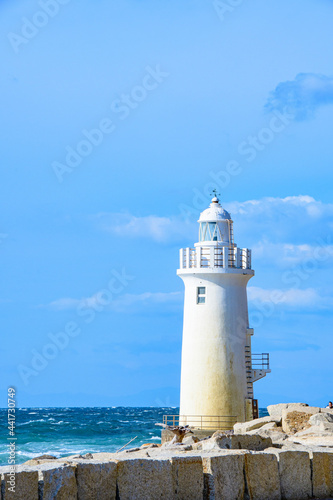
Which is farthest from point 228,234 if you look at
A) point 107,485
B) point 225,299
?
point 107,485

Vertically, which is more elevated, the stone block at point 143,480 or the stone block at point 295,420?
the stone block at point 295,420

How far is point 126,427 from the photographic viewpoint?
42.7 meters

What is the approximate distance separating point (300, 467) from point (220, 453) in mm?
952

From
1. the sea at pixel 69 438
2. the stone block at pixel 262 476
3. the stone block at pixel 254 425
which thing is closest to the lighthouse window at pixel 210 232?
the stone block at pixel 254 425

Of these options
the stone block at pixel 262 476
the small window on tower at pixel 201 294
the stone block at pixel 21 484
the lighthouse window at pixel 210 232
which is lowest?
the stone block at pixel 21 484

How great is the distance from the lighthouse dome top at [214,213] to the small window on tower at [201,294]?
5.74 feet

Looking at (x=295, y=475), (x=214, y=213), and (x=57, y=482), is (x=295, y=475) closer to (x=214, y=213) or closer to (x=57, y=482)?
(x=57, y=482)

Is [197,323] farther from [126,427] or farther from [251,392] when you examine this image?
[126,427]

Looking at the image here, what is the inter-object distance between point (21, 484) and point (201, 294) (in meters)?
14.1

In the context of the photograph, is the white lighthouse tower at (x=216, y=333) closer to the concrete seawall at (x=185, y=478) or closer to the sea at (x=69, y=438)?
the sea at (x=69, y=438)

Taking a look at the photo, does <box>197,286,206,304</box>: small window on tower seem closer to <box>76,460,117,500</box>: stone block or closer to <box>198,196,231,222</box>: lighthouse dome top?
<box>198,196,231,222</box>: lighthouse dome top

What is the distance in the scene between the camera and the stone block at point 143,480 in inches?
275

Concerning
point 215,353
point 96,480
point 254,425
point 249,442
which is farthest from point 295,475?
point 215,353

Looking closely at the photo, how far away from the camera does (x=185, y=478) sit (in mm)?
7199
